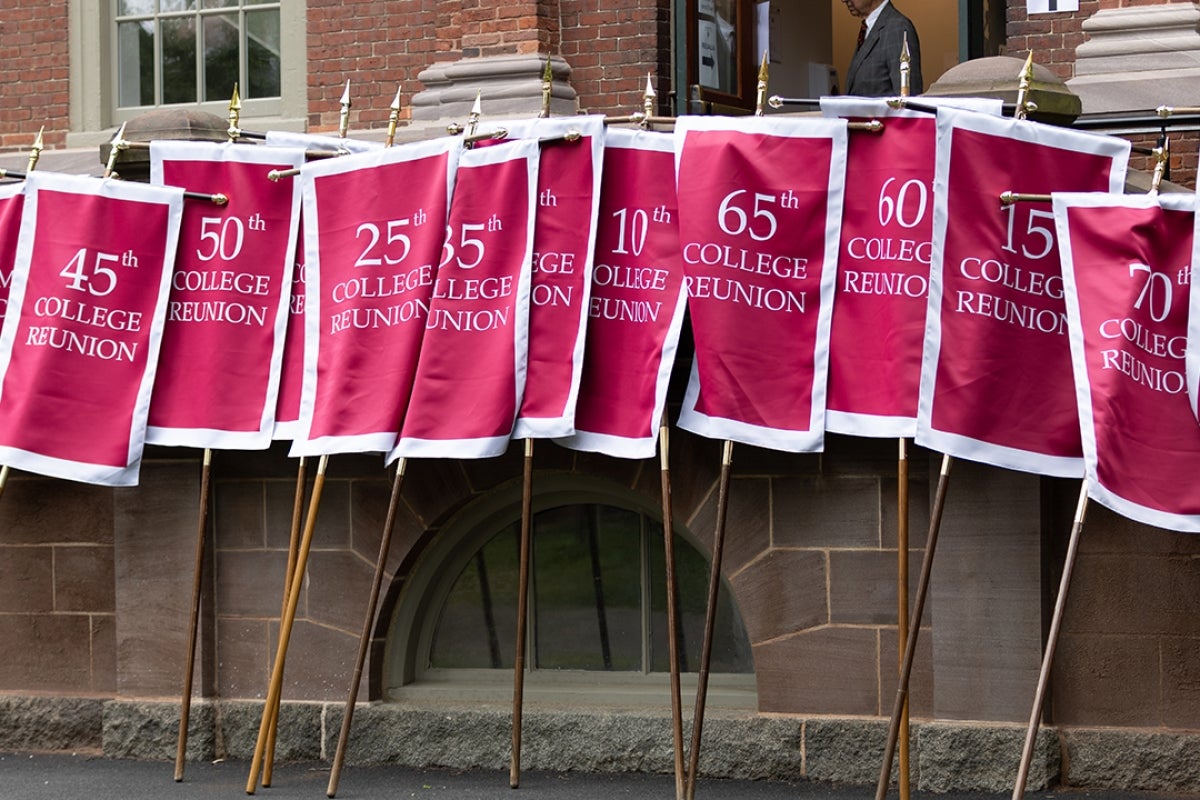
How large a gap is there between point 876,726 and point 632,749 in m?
1.17

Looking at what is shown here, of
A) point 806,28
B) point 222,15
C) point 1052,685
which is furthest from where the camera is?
point 806,28

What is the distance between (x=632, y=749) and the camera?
8.48 meters

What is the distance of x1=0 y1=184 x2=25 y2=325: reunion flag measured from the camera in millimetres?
8828

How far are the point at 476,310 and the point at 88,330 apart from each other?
1.98 m

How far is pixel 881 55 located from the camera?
927 centimetres

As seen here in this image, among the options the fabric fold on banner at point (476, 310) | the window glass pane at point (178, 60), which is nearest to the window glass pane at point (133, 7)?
the window glass pane at point (178, 60)

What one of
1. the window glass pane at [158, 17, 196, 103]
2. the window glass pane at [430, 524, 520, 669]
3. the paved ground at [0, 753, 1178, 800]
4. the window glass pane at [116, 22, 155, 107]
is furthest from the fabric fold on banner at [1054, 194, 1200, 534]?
the window glass pane at [116, 22, 155, 107]

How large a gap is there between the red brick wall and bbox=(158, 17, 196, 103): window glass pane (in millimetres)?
602

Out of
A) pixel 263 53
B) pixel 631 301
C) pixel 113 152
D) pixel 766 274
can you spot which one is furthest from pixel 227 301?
pixel 766 274

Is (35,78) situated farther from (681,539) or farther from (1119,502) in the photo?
(1119,502)

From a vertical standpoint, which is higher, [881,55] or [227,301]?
[881,55]

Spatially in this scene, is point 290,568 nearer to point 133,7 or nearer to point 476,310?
point 476,310

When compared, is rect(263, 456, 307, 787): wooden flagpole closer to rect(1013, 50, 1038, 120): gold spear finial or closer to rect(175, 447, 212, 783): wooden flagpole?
rect(175, 447, 212, 783): wooden flagpole

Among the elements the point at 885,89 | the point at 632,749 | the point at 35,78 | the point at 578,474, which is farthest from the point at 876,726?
the point at 35,78
